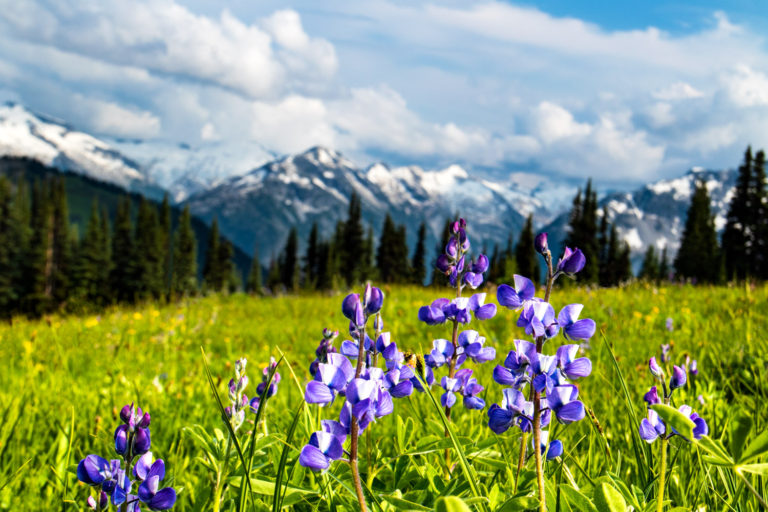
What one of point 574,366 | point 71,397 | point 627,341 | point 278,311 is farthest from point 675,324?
point 278,311

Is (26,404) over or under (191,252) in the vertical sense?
over

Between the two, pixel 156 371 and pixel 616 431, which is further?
pixel 156 371

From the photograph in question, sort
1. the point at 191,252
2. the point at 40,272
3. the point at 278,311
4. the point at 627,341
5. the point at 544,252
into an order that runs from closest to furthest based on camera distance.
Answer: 1. the point at 544,252
2. the point at 627,341
3. the point at 278,311
4. the point at 40,272
5. the point at 191,252

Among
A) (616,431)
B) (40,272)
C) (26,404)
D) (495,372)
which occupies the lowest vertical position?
(40,272)

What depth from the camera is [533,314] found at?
1.42 m

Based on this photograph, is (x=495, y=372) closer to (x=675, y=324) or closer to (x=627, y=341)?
(x=627, y=341)

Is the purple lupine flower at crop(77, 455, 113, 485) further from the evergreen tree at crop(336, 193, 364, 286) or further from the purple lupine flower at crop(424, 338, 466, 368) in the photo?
the evergreen tree at crop(336, 193, 364, 286)

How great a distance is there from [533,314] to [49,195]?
127 metres

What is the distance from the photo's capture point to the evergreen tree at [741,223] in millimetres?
55500

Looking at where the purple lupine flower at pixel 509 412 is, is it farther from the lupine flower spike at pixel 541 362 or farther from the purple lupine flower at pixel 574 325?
the purple lupine flower at pixel 574 325

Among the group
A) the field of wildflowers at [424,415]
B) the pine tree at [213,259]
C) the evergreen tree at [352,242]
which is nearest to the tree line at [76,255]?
the pine tree at [213,259]

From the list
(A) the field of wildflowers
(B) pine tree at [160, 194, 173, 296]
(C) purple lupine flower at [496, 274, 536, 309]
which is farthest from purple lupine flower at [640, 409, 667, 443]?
(B) pine tree at [160, 194, 173, 296]

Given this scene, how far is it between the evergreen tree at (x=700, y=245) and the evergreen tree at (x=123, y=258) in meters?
82.7

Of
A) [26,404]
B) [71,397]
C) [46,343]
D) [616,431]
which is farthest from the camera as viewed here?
[46,343]
